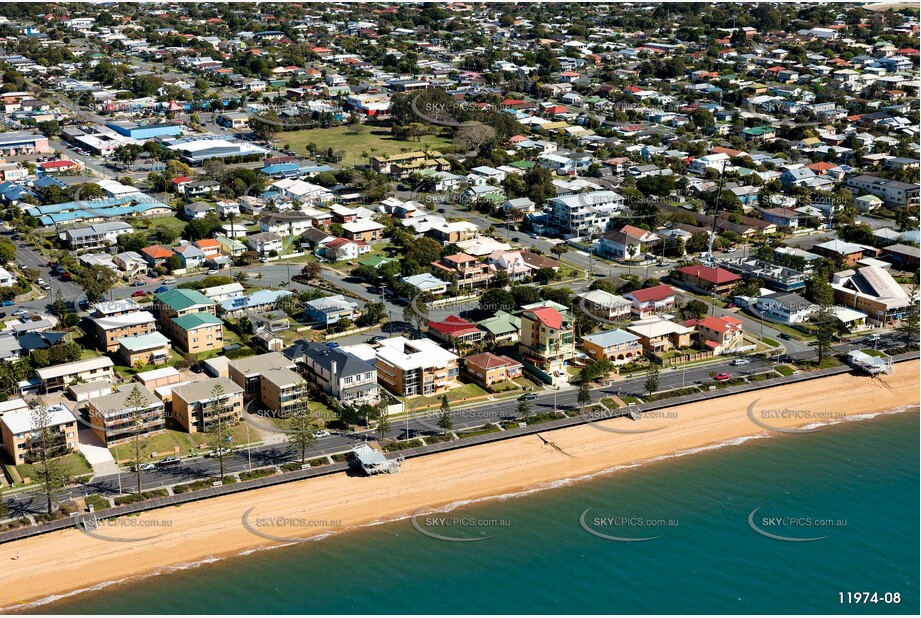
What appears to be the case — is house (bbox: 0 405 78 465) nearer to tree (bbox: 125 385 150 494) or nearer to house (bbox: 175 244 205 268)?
tree (bbox: 125 385 150 494)

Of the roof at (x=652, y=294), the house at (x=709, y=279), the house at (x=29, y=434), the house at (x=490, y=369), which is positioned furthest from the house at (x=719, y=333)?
the house at (x=29, y=434)

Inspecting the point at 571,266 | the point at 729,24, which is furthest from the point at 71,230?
the point at 729,24

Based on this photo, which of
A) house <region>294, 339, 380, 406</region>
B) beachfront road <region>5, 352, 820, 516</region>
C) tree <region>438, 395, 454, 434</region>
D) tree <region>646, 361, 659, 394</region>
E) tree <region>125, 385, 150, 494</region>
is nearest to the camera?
beachfront road <region>5, 352, 820, 516</region>

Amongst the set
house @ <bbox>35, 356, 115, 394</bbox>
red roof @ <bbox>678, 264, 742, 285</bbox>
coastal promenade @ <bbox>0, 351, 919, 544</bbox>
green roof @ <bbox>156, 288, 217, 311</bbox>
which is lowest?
coastal promenade @ <bbox>0, 351, 919, 544</bbox>

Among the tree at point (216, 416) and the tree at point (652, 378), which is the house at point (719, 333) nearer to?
the tree at point (652, 378)

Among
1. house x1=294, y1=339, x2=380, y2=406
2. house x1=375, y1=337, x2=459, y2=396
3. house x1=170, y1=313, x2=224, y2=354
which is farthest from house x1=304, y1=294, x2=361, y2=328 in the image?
house x1=375, y1=337, x2=459, y2=396

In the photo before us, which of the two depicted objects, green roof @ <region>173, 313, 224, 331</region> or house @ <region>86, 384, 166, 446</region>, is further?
green roof @ <region>173, 313, 224, 331</region>
